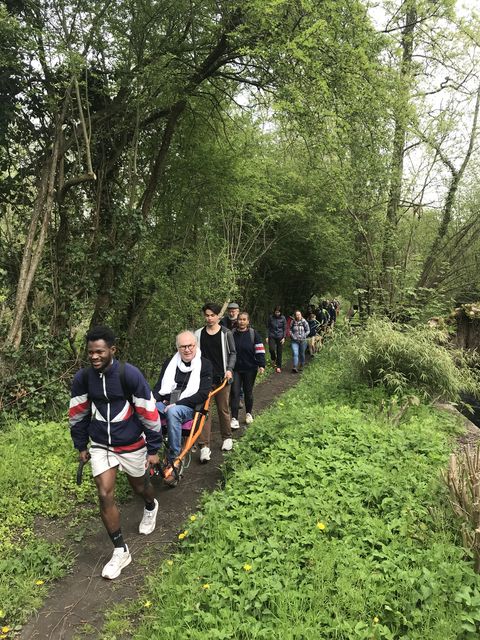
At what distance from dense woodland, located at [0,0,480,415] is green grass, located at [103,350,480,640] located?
13.5 feet

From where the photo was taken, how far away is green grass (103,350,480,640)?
8.43 feet

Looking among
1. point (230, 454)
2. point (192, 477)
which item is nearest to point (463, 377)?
point (230, 454)

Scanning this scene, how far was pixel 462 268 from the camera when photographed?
542 inches

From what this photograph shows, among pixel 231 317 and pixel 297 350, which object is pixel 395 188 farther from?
pixel 231 317

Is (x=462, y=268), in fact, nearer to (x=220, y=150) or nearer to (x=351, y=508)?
(x=220, y=150)

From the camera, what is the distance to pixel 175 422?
4555 mm

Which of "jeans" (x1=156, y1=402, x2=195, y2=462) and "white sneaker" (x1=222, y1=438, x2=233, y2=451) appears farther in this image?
"white sneaker" (x1=222, y1=438, x2=233, y2=451)

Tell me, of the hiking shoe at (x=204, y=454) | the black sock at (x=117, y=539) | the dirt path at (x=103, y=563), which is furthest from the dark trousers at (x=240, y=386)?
the black sock at (x=117, y=539)

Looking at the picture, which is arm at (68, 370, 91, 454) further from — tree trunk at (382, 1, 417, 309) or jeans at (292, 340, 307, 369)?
jeans at (292, 340, 307, 369)

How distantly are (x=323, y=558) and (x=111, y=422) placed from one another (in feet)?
6.34

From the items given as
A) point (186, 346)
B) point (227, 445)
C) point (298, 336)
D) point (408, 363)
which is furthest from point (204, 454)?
point (298, 336)

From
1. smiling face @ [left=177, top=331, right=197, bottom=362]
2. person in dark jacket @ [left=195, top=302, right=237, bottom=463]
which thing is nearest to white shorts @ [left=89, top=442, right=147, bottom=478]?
smiling face @ [left=177, top=331, right=197, bottom=362]

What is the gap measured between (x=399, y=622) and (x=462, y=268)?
13.4 m

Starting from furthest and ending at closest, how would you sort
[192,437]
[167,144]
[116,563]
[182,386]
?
[167,144] < [182,386] < [192,437] < [116,563]
